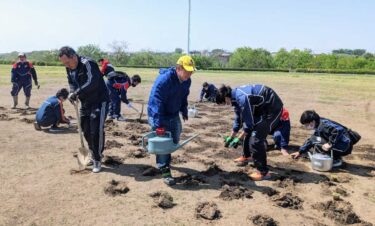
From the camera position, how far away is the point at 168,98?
6090mm

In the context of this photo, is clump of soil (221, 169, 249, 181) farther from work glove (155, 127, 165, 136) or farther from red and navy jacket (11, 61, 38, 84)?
red and navy jacket (11, 61, 38, 84)

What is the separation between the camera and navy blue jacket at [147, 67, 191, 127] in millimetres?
5953

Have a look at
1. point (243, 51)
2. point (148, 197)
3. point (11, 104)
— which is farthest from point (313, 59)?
point (148, 197)

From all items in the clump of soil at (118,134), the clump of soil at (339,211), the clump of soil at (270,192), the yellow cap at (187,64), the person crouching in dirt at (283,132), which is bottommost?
the clump of soil at (339,211)

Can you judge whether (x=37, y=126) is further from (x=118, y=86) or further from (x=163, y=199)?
(x=163, y=199)

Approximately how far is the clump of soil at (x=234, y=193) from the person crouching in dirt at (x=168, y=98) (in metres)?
0.84

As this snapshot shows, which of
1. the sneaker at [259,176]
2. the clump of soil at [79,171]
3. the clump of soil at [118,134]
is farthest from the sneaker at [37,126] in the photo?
the sneaker at [259,176]

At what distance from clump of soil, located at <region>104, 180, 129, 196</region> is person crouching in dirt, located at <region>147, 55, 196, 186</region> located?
664 mm

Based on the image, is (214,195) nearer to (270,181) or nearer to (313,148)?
(270,181)

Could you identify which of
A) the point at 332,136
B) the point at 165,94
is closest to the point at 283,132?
the point at 332,136

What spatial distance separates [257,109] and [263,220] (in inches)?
78.3

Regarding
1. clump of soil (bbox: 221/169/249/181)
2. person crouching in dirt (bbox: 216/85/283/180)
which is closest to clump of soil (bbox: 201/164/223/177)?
clump of soil (bbox: 221/169/249/181)

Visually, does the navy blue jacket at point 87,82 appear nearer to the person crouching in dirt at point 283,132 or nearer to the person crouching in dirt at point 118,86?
the person crouching in dirt at point 283,132

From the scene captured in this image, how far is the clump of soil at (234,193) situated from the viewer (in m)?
5.78
